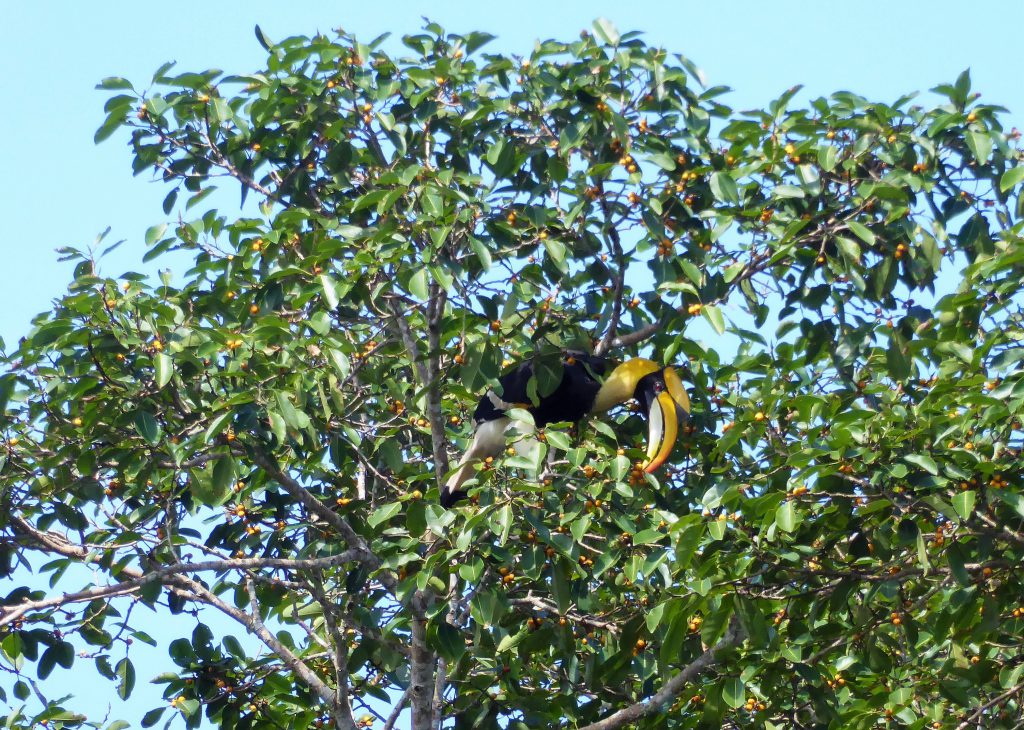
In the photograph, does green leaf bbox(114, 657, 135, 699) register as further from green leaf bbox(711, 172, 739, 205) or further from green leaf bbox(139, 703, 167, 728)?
green leaf bbox(711, 172, 739, 205)

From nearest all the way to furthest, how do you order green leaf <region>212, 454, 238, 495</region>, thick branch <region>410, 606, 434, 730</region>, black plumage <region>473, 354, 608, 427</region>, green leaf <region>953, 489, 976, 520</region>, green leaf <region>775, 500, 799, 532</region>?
green leaf <region>953, 489, 976, 520</region> < green leaf <region>775, 500, 799, 532</region> < green leaf <region>212, 454, 238, 495</region> < thick branch <region>410, 606, 434, 730</region> < black plumage <region>473, 354, 608, 427</region>

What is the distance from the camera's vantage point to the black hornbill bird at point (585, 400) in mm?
5422

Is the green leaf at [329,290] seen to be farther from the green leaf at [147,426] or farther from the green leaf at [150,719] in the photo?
the green leaf at [150,719]

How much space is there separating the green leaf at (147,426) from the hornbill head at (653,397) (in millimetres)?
1686

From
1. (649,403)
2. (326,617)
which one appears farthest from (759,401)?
(326,617)

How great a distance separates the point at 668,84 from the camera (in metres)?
4.99

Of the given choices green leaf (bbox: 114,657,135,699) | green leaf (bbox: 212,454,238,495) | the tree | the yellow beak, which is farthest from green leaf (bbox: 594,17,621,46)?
green leaf (bbox: 114,657,135,699)

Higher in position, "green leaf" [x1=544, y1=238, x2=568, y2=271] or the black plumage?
the black plumage

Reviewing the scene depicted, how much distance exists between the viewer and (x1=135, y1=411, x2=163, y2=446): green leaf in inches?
179

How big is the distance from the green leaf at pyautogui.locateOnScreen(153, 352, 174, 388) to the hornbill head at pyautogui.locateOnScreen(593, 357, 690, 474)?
1668 millimetres

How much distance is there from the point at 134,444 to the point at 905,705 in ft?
9.20

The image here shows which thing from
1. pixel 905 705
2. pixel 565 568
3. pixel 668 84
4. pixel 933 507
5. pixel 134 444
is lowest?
pixel 905 705

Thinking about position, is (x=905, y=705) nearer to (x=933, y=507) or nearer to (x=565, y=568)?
(x=933, y=507)

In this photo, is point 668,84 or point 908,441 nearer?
point 908,441
